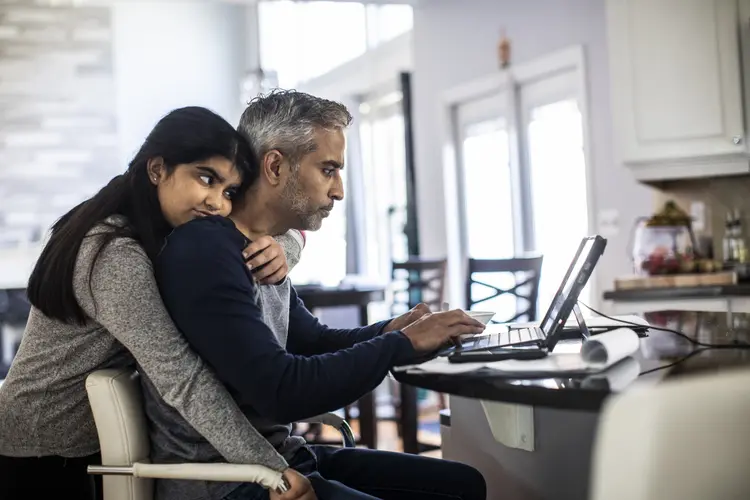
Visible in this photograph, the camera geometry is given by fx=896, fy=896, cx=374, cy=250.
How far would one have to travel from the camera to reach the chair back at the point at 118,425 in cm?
145

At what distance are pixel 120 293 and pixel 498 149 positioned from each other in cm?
453

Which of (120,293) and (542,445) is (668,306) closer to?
(542,445)

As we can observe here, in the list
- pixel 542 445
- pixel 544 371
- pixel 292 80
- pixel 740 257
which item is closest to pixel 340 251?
pixel 292 80

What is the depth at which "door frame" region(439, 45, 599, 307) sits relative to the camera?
473cm

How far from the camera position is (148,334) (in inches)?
55.9

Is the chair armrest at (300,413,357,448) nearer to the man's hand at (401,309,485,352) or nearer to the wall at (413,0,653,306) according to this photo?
the man's hand at (401,309,485,352)

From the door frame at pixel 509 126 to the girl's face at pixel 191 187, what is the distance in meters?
3.43

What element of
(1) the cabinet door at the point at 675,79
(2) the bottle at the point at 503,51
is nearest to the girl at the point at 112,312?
(1) the cabinet door at the point at 675,79

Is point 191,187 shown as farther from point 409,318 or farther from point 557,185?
point 557,185

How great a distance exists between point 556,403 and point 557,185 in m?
4.15

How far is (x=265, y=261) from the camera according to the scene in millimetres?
1604

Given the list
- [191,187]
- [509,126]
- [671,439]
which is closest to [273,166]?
[191,187]

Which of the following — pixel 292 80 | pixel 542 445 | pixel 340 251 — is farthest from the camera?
pixel 292 80

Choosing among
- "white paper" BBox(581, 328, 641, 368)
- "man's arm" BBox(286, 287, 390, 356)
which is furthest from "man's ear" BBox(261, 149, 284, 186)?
"white paper" BBox(581, 328, 641, 368)
